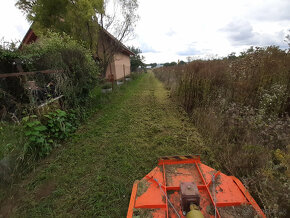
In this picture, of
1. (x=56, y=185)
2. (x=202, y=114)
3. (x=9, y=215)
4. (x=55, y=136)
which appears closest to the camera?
(x=9, y=215)

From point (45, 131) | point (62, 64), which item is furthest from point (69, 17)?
point (45, 131)

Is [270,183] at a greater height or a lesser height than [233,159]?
greater

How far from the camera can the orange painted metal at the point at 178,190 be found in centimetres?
156

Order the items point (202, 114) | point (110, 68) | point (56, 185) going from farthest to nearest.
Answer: point (110, 68), point (202, 114), point (56, 185)

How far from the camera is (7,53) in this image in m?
3.46

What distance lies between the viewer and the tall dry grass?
1719mm

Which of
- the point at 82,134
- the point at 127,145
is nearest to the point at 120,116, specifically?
the point at 82,134

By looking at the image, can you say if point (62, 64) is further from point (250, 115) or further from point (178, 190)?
point (250, 115)

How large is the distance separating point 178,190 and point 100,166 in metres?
1.46

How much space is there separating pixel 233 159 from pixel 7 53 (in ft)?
19.3

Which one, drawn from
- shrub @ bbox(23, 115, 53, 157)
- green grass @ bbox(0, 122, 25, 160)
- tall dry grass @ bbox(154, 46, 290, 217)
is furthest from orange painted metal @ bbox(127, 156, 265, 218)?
green grass @ bbox(0, 122, 25, 160)

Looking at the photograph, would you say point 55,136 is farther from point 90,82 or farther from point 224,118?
point 224,118

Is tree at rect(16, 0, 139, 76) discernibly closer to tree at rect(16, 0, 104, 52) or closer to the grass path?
tree at rect(16, 0, 104, 52)

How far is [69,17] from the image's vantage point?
292 inches
